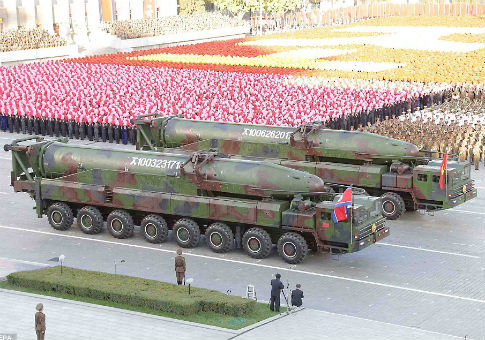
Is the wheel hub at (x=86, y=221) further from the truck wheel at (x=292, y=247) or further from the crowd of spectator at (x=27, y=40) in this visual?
the crowd of spectator at (x=27, y=40)

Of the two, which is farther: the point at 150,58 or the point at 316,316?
the point at 150,58

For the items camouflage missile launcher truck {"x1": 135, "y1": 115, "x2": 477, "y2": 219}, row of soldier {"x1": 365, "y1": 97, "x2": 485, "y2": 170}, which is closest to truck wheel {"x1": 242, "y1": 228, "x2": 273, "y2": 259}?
camouflage missile launcher truck {"x1": 135, "y1": 115, "x2": 477, "y2": 219}

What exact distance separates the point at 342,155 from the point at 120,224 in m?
6.92

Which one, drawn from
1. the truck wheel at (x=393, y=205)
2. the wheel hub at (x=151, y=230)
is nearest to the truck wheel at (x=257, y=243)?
the wheel hub at (x=151, y=230)

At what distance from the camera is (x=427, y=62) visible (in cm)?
6175

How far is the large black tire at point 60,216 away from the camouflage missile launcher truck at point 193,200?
0.09 ft

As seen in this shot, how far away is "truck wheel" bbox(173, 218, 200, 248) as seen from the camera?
2414 centimetres

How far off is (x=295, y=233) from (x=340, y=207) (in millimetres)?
1460

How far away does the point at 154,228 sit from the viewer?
81.1ft

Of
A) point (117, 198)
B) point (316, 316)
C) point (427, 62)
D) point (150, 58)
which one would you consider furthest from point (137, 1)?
point (316, 316)

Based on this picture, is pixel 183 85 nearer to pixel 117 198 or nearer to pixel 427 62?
pixel 427 62

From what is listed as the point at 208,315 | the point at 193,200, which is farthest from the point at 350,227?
the point at 208,315

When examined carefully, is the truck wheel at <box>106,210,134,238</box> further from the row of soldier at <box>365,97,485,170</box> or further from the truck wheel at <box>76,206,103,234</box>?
the row of soldier at <box>365,97,485,170</box>

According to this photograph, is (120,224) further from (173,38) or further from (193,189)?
(173,38)
